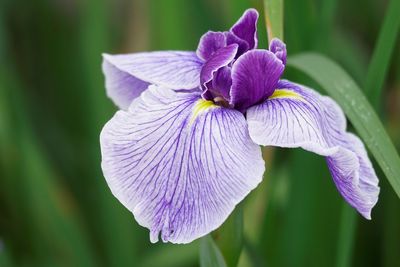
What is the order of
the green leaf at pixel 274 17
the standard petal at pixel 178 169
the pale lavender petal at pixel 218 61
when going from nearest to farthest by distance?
the standard petal at pixel 178 169 → the pale lavender petal at pixel 218 61 → the green leaf at pixel 274 17

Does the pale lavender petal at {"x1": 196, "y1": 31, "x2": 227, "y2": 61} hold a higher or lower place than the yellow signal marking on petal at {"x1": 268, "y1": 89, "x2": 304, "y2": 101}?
higher

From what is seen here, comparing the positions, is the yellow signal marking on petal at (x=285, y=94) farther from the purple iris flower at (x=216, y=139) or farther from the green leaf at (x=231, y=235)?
the green leaf at (x=231, y=235)

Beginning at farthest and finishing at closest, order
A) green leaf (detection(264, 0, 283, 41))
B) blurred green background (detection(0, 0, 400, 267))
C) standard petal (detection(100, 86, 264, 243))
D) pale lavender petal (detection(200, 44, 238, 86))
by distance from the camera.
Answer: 1. blurred green background (detection(0, 0, 400, 267))
2. green leaf (detection(264, 0, 283, 41))
3. pale lavender petal (detection(200, 44, 238, 86))
4. standard petal (detection(100, 86, 264, 243))

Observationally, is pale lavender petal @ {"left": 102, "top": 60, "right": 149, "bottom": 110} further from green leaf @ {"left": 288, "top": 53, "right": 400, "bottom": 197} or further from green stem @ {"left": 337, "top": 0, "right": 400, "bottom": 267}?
green stem @ {"left": 337, "top": 0, "right": 400, "bottom": 267}

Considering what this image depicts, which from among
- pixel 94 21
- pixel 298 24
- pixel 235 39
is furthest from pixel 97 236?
pixel 235 39

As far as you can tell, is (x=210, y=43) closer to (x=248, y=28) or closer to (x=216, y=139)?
(x=248, y=28)

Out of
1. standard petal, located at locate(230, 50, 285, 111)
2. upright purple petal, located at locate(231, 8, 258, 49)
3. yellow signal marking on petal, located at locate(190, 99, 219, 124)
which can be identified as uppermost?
upright purple petal, located at locate(231, 8, 258, 49)

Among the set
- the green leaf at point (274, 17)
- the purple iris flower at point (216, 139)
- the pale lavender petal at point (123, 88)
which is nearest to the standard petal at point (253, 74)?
the purple iris flower at point (216, 139)

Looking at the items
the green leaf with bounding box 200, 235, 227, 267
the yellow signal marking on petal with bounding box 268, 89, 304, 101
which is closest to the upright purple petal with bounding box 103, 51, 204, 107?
the yellow signal marking on petal with bounding box 268, 89, 304, 101
